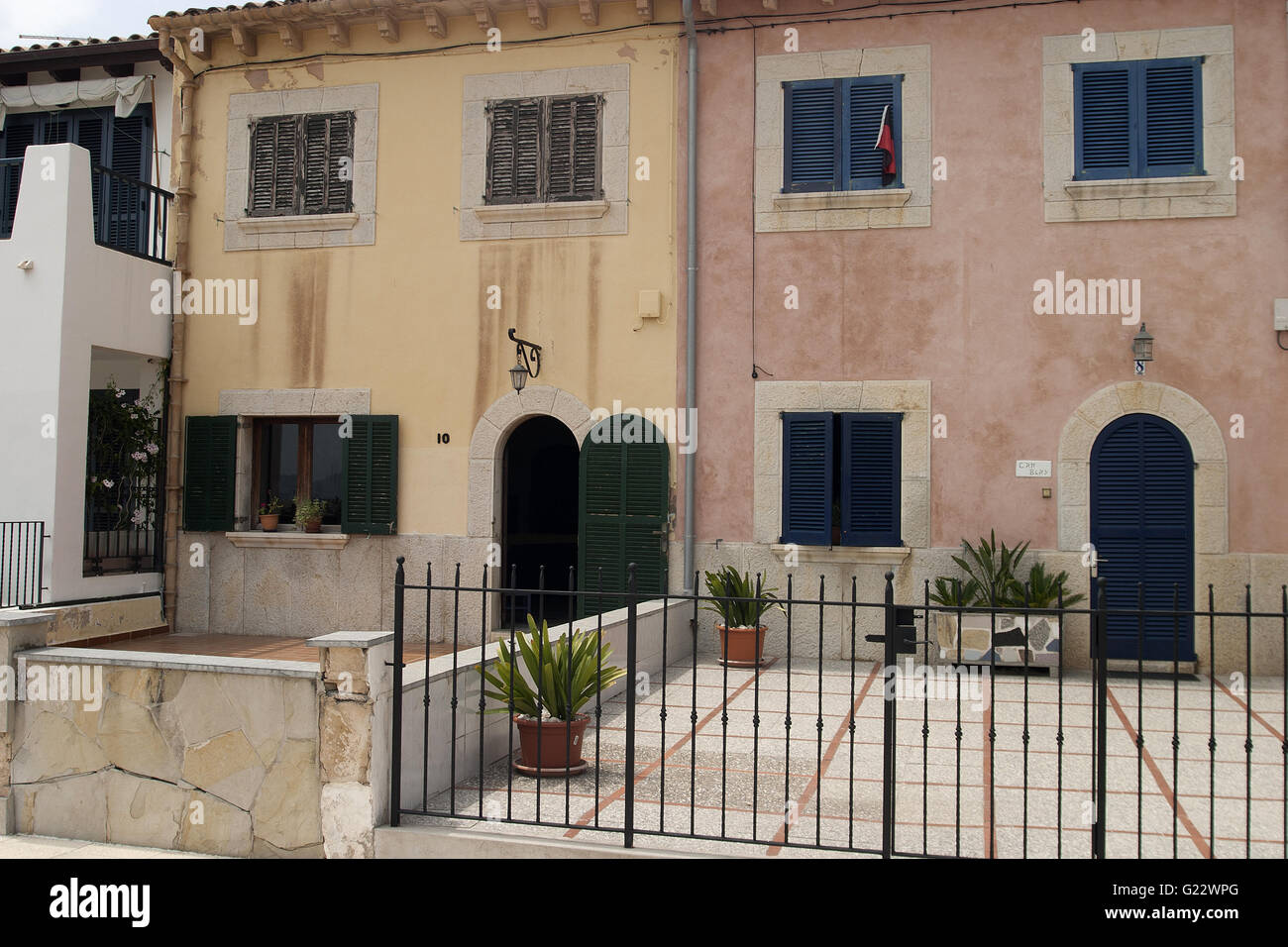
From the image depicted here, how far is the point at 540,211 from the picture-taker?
452 inches

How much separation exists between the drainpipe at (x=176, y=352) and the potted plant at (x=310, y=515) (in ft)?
4.82

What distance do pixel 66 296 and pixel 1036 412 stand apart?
9.52 m

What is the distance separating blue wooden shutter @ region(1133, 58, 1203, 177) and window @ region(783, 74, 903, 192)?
228cm

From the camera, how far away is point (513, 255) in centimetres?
1157

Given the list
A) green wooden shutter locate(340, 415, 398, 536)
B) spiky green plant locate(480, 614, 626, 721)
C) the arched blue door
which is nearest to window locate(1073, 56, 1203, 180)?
the arched blue door

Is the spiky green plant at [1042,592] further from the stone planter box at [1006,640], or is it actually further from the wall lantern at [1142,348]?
the wall lantern at [1142,348]

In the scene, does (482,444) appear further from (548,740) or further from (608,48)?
(548,740)

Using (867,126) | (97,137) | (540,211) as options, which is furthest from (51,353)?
(867,126)

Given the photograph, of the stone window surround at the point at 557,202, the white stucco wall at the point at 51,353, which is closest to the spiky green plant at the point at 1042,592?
the stone window surround at the point at 557,202

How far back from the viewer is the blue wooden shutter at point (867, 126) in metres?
10.8

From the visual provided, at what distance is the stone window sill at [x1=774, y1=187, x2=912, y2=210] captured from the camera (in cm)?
1069

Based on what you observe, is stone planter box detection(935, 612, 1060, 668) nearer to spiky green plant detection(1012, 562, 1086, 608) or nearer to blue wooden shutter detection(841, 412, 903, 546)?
spiky green plant detection(1012, 562, 1086, 608)

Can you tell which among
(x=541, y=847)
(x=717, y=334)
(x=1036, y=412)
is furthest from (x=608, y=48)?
(x=541, y=847)

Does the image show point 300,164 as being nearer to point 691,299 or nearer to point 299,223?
point 299,223
